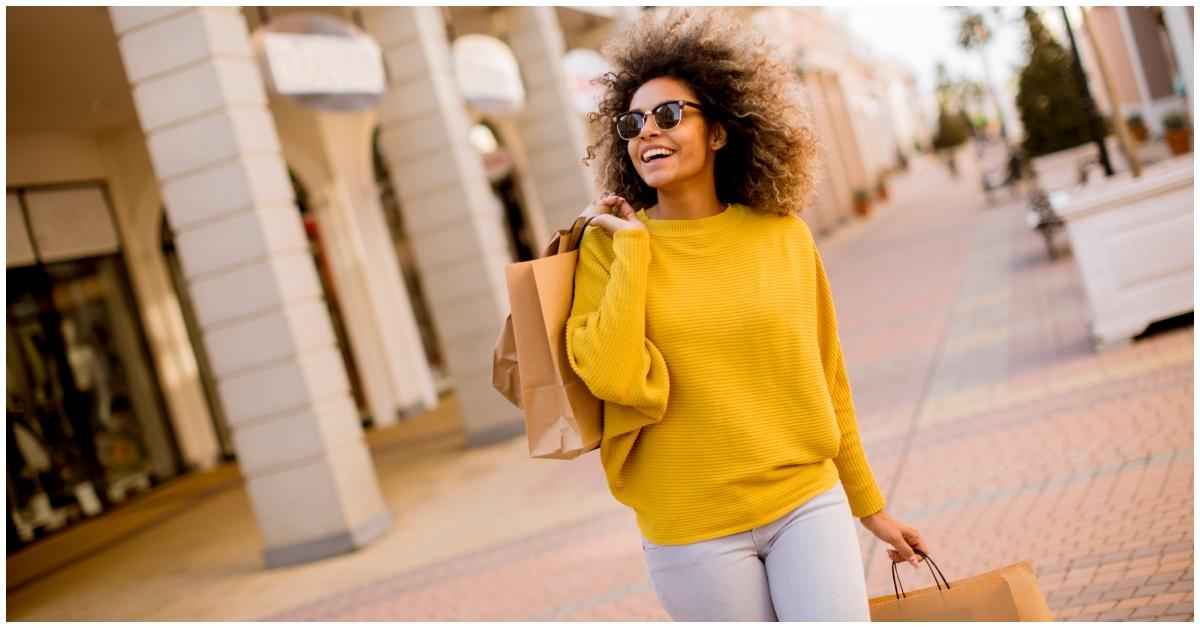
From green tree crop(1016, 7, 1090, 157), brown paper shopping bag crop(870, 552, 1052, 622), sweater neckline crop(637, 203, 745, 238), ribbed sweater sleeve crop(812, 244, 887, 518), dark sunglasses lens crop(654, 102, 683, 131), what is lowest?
brown paper shopping bag crop(870, 552, 1052, 622)

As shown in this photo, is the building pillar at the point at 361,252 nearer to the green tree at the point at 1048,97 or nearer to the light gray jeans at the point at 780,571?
the green tree at the point at 1048,97

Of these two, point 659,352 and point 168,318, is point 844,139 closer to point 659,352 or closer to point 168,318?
point 168,318

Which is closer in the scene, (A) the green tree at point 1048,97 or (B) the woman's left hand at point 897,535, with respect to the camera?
(B) the woman's left hand at point 897,535

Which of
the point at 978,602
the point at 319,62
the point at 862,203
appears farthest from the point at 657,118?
the point at 862,203

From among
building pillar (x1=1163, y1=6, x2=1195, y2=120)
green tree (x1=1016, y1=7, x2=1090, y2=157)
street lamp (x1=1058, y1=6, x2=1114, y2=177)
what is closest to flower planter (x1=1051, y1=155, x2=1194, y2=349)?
street lamp (x1=1058, y1=6, x2=1114, y2=177)

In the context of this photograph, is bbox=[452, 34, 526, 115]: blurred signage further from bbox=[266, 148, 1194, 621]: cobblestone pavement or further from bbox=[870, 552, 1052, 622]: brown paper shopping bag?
bbox=[870, 552, 1052, 622]: brown paper shopping bag

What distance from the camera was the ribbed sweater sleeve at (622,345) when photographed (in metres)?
2.46

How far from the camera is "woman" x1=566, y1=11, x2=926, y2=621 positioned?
251 cm

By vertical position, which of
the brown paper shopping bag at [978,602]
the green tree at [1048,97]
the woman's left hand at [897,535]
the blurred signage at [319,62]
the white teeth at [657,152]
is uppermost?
the blurred signage at [319,62]

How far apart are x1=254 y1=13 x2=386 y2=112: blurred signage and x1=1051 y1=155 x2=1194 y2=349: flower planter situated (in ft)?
18.4

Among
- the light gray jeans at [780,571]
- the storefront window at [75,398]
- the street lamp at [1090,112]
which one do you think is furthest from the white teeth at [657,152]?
the storefront window at [75,398]

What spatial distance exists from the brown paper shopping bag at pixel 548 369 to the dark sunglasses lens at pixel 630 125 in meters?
0.31

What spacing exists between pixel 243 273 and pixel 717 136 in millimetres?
6521

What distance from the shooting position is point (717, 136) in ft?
9.43
